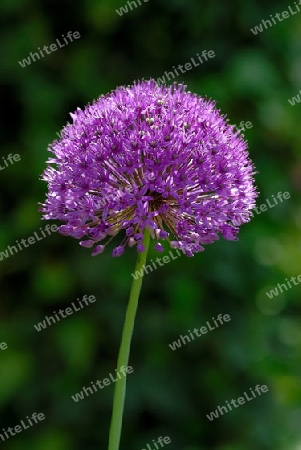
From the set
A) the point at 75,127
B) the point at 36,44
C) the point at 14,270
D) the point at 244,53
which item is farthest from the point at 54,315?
the point at 75,127

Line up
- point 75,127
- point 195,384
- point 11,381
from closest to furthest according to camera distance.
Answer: point 75,127, point 11,381, point 195,384

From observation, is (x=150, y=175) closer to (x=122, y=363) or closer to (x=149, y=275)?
(x=122, y=363)

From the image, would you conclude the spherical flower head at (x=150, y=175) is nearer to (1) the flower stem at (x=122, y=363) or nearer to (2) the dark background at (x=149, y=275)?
(1) the flower stem at (x=122, y=363)

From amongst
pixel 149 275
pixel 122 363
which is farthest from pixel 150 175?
pixel 149 275

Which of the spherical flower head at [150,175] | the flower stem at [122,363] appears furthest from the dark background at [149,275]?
the flower stem at [122,363]

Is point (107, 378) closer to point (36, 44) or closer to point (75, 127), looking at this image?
point (36, 44)

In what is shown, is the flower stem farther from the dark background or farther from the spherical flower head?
the dark background
